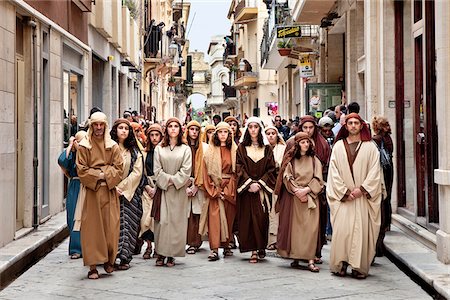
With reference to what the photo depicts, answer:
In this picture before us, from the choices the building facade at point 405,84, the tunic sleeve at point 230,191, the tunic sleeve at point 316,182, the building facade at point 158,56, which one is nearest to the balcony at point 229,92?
the building facade at point 158,56

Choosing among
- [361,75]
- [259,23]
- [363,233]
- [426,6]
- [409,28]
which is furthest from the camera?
[259,23]

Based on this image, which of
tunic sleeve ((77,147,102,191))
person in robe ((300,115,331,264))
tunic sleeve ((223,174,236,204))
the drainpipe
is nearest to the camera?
tunic sleeve ((77,147,102,191))

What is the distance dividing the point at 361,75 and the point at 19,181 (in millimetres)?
8438

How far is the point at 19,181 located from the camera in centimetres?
1230

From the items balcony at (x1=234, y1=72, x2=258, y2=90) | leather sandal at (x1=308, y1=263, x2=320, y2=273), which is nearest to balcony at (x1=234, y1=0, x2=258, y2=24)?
balcony at (x1=234, y1=72, x2=258, y2=90)

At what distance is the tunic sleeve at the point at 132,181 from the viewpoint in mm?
9914

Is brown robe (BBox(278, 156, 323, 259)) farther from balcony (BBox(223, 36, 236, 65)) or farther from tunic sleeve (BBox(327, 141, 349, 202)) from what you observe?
balcony (BBox(223, 36, 236, 65))

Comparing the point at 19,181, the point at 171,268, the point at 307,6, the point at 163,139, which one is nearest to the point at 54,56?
the point at 19,181

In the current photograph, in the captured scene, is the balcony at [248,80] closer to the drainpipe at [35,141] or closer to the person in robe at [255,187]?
the drainpipe at [35,141]

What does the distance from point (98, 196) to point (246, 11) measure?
4026 centimetres

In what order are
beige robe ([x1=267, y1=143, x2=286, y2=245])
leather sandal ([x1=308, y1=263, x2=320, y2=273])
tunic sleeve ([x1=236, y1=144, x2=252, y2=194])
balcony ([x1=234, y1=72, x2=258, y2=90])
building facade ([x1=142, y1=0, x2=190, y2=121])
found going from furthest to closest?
balcony ([x1=234, y1=72, x2=258, y2=90]) < building facade ([x1=142, y1=0, x2=190, y2=121]) < beige robe ([x1=267, y1=143, x2=286, y2=245]) < tunic sleeve ([x1=236, y1=144, x2=252, y2=194]) < leather sandal ([x1=308, y1=263, x2=320, y2=273])

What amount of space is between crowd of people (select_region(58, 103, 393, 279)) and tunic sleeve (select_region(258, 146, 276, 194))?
13 millimetres

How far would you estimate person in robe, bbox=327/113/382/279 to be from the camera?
9094 millimetres

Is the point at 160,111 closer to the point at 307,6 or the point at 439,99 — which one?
the point at 307,6
